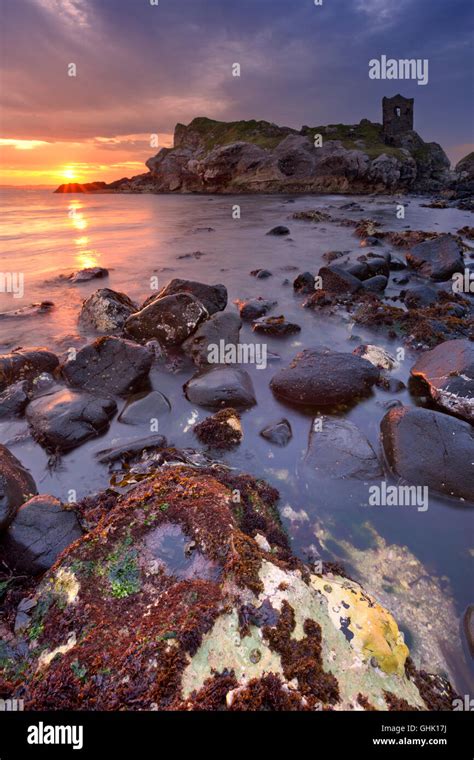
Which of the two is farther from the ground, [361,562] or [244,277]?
[244,277]

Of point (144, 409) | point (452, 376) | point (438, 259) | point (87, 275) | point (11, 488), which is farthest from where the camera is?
point (87, 275)

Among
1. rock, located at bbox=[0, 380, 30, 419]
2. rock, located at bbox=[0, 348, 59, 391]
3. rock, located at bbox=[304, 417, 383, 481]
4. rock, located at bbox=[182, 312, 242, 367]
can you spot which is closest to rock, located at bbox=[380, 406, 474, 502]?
rock, located at bbox=[304, 417, 383, 481]

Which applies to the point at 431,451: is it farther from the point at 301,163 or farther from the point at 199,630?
the point at 301,163

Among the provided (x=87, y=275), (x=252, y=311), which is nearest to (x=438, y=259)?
(x=252, y=311)

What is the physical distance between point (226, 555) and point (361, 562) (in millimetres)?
2240

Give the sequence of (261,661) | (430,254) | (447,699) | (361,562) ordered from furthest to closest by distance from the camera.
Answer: (430,254)
(361,562)
(447,699)
(261,661)

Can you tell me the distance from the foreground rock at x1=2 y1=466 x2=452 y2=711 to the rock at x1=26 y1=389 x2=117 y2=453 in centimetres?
338

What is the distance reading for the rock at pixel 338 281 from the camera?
15990 millimetres

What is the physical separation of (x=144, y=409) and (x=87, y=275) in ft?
47.0

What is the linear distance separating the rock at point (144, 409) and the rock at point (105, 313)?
4824mm

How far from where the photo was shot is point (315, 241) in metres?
28.7

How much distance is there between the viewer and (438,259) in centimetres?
1856

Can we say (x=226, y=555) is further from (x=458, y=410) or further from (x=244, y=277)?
(x=244, y=277)

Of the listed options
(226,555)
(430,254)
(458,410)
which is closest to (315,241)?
(430,254)
